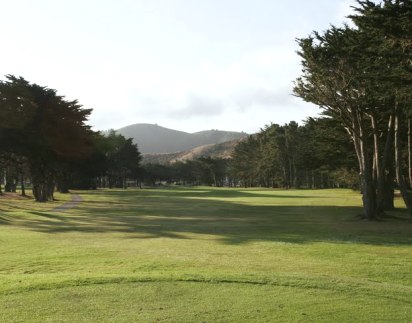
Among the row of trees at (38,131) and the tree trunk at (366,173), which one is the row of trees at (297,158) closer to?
the tree trunk at (366,173)

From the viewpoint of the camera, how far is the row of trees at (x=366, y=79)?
19.2 meters

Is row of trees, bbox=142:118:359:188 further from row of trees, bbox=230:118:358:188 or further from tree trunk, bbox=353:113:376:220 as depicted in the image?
tree trunk, bbox=353:113:376:220

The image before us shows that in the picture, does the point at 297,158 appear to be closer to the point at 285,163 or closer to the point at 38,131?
the point at 38,131

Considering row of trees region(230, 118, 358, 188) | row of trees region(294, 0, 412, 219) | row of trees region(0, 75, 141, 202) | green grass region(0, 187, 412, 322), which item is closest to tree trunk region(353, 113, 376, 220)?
row of trees region(294, 0, 412, 219)

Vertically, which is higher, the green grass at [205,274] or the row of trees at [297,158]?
the row of trees at [297,158]

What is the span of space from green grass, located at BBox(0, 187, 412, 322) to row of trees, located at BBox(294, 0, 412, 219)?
6.19 m

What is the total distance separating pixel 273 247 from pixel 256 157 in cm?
11673

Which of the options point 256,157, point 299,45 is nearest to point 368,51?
point 299,45

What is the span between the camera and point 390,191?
137 feet

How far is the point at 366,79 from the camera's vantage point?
2373cm

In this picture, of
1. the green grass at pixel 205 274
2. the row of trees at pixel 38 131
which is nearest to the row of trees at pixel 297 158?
the green grass at pixel 205 274

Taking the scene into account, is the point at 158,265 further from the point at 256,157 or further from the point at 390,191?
the point at 256,157

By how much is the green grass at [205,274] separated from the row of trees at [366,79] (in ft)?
20.3

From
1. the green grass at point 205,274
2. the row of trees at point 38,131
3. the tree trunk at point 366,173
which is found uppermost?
the row of trees at point 38,131
